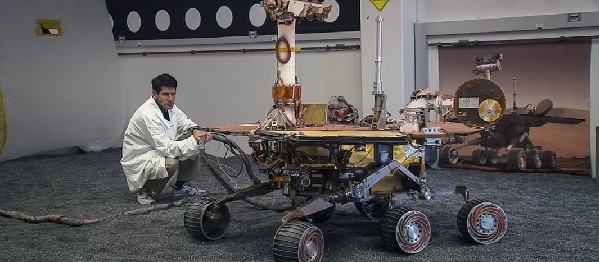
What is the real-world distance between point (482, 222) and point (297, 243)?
0.98 meters

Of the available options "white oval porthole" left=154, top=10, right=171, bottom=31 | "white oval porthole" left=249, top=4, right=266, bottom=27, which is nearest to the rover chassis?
"white oval porthole" left=249, top=4, right=266, bottom=27

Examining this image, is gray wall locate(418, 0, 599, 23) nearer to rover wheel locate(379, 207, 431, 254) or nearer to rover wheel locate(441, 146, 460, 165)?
rover wheel locate(441, 146, 460, 165)

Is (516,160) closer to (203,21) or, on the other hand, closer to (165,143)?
(165,143)

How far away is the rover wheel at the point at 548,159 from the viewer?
5500 mm

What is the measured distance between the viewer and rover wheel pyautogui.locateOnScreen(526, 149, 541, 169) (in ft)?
18.2

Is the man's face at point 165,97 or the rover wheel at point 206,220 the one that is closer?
the rover wheel at point 206,220

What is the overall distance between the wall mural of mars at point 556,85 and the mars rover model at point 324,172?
7.81ft

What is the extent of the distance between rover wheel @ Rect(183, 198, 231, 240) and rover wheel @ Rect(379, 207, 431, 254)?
86 centimetres

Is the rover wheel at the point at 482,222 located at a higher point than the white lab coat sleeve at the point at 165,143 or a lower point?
lower

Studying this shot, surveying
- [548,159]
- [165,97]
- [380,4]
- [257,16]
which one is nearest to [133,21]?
[257,16]

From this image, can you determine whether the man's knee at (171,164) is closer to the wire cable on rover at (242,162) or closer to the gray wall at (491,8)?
the wire cable on rover at (242,162)

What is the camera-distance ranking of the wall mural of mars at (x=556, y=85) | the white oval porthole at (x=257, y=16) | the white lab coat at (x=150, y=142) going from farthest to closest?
the white oval porthole at (x=257, y=16), the wall mural of mars at (x=556, y=85), the white lab coat at (x=150, y=142)

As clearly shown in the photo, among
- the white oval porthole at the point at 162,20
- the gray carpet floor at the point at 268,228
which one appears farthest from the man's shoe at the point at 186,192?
the white oval porthole at the point at 162,20

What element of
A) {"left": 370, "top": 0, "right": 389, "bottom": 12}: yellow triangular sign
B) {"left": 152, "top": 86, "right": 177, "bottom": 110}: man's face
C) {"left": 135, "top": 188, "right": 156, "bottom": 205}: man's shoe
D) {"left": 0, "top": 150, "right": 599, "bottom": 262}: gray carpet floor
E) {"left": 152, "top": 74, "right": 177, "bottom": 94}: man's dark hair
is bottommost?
{"left": 0, "top": 150, "right": 599, "bottom": 262}: gray carpet floor
